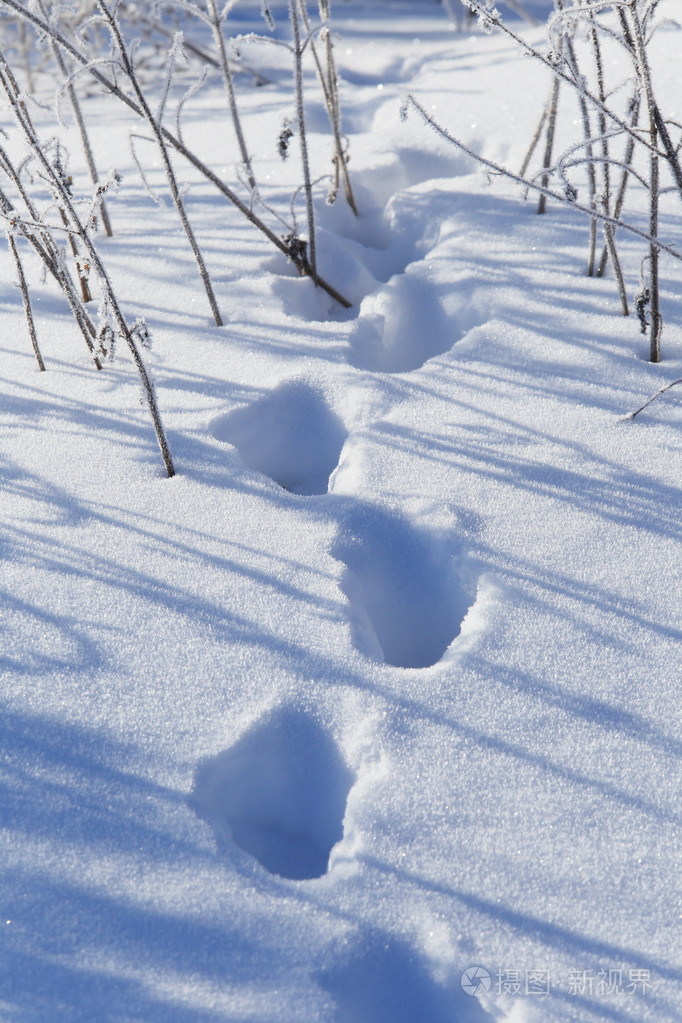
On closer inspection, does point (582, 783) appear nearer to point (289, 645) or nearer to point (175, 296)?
point (289, 645)

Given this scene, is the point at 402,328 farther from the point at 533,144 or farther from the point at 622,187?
the point at 533,144

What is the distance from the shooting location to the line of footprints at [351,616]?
116 centimetres

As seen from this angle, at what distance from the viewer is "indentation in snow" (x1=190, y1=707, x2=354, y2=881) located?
1.15m

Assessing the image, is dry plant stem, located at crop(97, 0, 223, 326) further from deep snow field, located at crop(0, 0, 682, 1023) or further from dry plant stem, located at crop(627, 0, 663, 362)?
dry plant stem, located at crop(627, 0, 663, 362)

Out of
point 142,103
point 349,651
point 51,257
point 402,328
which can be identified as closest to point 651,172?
point 402,328

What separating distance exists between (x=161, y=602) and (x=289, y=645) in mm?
257

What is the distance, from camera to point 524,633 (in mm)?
1284

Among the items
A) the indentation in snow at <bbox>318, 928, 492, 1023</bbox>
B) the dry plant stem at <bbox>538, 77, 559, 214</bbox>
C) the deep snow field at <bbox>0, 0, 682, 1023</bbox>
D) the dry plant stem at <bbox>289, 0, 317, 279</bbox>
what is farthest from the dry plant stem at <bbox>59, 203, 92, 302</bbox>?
the indentation in snow at <bbox>318, 928, 492, 1023</bbox>

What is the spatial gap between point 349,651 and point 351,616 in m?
0.08

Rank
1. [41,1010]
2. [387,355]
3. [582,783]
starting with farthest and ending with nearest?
[387,355], [582,783], [41,1010]

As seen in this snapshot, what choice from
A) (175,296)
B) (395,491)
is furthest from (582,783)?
(175,296)

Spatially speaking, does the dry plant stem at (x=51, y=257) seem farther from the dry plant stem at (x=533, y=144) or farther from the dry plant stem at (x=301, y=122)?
the dry plant stem at (x=533, y=144)

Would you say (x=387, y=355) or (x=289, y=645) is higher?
(x=387, y=355)

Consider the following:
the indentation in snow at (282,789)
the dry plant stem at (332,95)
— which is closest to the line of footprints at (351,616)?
the indentation in snow at (282,789)
